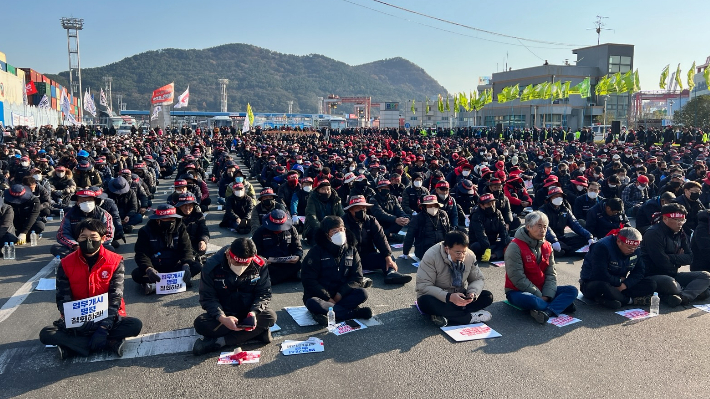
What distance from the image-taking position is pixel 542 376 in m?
5.08

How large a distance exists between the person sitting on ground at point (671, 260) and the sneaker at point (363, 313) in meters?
3.60

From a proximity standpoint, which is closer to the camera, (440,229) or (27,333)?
(27,333)

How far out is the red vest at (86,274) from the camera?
547 cm

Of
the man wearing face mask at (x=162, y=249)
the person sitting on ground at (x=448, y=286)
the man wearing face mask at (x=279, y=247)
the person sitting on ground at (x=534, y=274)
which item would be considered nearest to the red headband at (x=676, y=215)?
the person sitting on ground at (x=534, y=274)

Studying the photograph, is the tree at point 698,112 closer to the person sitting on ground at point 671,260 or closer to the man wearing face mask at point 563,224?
the man wearing face mask at point 563,224

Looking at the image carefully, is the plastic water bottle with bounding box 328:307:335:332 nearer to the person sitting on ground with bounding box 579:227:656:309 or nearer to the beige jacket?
the beige jacket

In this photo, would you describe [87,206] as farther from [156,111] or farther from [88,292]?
[156,111]

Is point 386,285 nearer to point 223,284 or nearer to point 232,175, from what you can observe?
point 223,284

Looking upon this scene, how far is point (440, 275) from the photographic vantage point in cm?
645

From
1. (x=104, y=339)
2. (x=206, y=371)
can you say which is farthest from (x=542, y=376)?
(x=104, y=339)

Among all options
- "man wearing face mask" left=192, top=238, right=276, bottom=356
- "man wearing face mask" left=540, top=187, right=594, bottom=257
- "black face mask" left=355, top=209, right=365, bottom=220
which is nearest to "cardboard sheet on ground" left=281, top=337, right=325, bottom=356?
"man wearing face mask" left=192, top=238, right=276, bottom=356

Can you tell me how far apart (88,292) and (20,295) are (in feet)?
9.33

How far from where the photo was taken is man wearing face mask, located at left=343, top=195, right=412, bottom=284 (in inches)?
320

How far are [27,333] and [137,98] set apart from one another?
179370mm
